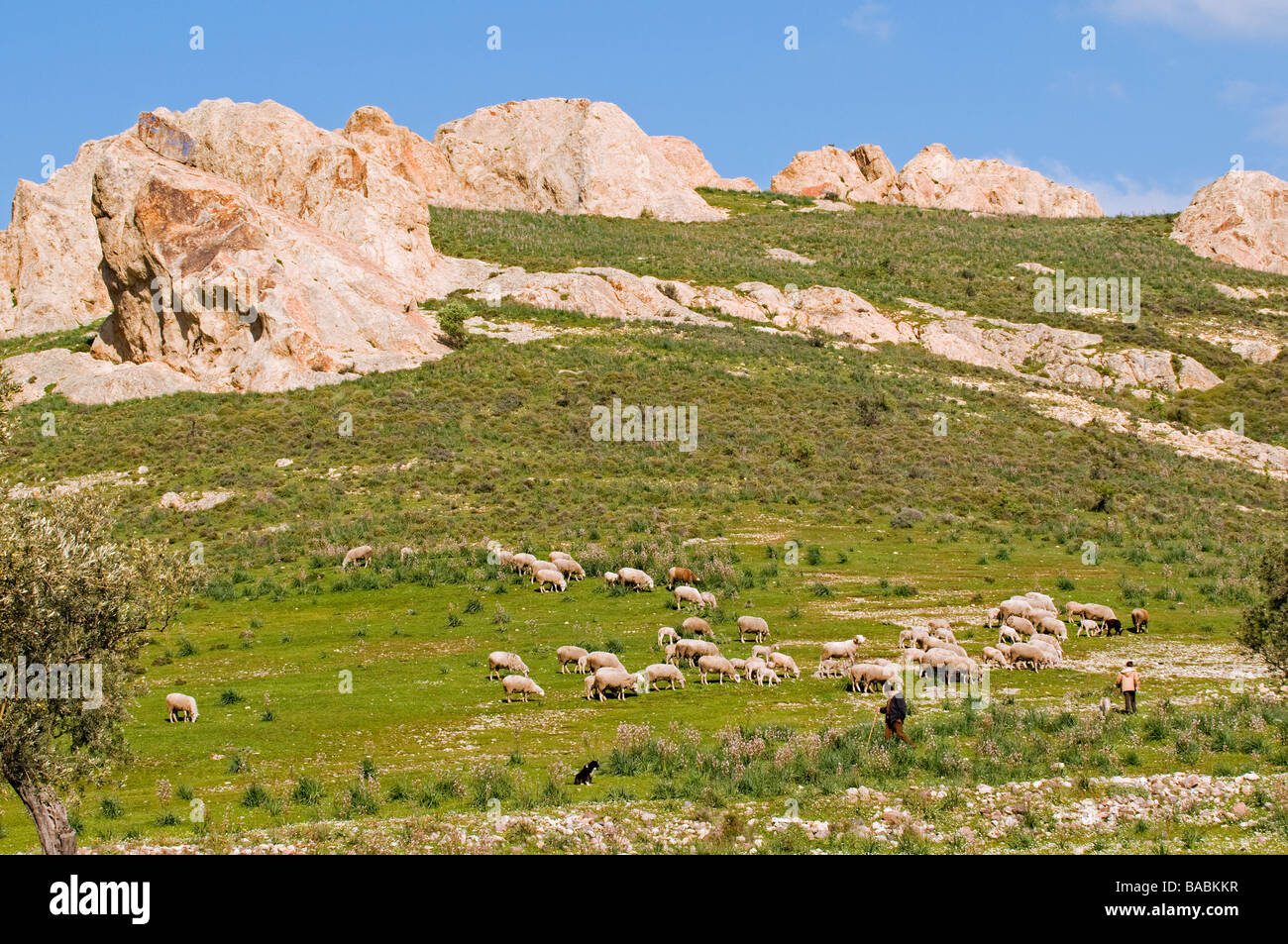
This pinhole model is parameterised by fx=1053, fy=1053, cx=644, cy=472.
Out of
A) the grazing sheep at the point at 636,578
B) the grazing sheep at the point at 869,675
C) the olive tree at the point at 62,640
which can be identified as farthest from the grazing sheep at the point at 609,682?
the olive tree at the point at 62,640

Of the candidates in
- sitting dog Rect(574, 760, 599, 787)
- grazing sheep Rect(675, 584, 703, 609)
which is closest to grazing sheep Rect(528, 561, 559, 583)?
grazing sheep Rect(675, 584, 703, 609)

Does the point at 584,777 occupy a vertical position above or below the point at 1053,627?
below

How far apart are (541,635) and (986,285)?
8423 centimetres

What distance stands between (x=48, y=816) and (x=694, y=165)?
161 metres

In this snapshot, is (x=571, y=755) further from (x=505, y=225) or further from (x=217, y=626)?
(x=505, y=225)

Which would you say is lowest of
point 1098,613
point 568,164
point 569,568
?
point 1098,613

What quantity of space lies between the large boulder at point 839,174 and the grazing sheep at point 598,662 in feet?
459

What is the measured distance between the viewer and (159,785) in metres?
17.9

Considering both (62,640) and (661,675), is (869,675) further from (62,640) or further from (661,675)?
(62,640)

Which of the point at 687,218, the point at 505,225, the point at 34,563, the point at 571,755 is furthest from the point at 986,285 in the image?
the point at 34,563

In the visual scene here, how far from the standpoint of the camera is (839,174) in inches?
6550

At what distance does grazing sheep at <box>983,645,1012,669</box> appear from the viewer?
27000 mm

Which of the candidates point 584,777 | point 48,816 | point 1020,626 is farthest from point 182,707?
point 1020,626

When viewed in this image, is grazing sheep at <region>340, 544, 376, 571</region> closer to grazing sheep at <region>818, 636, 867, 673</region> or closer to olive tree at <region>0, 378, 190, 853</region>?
grazing sheep at <region>818, 636, 867, 673</region>
